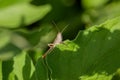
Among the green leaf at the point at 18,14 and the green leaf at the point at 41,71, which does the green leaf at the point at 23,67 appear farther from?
the green leaf at the point at 18,14

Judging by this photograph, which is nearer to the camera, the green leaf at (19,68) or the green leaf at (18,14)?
the green leaf at (19,68)

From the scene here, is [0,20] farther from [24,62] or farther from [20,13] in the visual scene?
[24,62]

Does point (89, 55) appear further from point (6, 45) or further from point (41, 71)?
point (6, 45)

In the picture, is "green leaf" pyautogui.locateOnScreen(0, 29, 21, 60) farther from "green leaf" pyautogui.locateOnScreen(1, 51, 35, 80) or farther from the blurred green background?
"green leaf" pyautogui.locateOnScreen(1, 51, 35, 80)

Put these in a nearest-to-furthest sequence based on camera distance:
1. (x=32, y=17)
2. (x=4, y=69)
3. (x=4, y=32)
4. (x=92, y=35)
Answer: (x=92, y=35) < (x=4, y=69) < (x=4, y=32) < (x=32, y=17)

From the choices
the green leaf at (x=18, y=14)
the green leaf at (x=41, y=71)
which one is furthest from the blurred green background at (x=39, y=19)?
the green leaf at (x=41, y=71)

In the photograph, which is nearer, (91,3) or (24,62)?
(24,62)

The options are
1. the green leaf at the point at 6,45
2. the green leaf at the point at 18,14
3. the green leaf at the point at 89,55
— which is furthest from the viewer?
the green leaf at the point at 18,14

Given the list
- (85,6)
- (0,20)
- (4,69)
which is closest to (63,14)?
(85,6)
